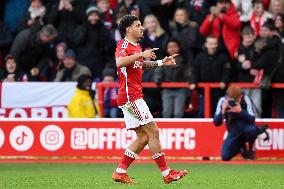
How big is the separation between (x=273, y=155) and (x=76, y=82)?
4.29 m

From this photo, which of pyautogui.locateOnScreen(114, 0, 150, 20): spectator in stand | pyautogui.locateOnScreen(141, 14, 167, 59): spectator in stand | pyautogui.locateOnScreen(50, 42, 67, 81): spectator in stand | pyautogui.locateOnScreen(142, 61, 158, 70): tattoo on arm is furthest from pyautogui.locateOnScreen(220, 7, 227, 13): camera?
pyautogui.locateOnScreen(142, 61, 158, 70): tattoo on arm

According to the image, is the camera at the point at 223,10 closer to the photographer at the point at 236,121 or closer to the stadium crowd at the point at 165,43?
the stadium crowd at the point at 165,43

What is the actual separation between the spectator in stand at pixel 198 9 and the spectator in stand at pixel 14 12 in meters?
3.86

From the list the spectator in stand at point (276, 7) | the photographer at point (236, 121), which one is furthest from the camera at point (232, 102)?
the spectator in stand at point (276, 7)

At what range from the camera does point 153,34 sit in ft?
62.3

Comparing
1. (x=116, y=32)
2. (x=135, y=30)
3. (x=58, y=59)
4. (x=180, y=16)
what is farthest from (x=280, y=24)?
(x=135, y=30)

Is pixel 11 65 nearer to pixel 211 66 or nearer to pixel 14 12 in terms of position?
pixel 14 12

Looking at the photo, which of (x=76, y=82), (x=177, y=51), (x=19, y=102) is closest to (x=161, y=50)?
(x=177, y=51)

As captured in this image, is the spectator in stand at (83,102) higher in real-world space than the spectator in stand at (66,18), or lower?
lower

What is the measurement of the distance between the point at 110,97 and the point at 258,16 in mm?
3415

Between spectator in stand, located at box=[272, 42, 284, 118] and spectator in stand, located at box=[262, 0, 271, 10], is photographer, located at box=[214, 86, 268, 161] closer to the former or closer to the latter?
spectator in stand, located at box=[272, 42, 284, 118]

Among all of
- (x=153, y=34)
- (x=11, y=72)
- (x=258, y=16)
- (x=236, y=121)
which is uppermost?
(x=258, y=16)

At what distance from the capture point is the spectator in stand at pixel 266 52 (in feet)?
57.4

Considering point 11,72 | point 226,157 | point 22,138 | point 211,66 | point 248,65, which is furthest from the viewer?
point 11,72
